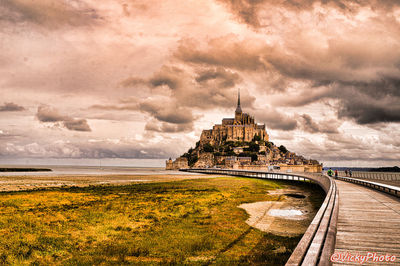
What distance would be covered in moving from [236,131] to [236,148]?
62.6 ft

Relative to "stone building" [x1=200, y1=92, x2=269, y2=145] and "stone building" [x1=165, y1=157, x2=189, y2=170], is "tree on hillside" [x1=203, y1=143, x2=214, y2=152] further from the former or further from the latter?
"stone building" [x1=165, y1=157, x2=189, y2=170]

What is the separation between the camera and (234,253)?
8.84 m

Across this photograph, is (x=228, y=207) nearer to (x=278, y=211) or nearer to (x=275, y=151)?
(x=278, y=211)

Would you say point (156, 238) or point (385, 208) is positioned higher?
point (385, 208)

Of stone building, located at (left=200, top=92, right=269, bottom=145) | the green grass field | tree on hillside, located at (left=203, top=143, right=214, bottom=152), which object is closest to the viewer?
the green grass field

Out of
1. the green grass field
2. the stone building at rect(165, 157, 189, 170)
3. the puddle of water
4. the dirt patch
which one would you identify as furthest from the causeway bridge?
the stone building at rect(165, 157, 189, 170)

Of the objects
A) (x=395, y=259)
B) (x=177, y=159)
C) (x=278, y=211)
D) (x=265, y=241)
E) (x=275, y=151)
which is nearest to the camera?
(x=395, y=259)

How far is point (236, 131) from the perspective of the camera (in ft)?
578

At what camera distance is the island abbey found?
153m

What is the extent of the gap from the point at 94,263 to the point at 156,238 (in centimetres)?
280

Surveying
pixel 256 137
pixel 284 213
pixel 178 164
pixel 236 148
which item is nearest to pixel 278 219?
pixel 284 213

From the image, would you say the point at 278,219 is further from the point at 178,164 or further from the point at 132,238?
the point at 178,164

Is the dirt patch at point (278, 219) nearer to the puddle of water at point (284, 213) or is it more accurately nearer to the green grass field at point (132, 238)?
the puddle of water at point (284, 213)

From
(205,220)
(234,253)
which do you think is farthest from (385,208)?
(205,220)
